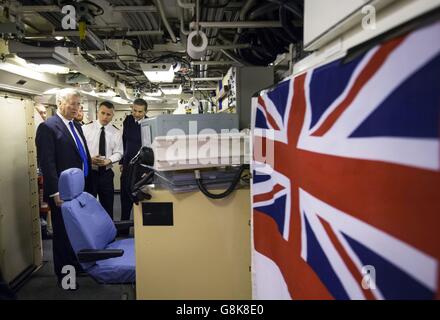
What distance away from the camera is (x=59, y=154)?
8.49ft

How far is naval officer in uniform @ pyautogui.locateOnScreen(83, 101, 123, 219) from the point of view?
11.0ft

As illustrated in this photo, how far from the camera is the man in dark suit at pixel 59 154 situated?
2465 millimetres

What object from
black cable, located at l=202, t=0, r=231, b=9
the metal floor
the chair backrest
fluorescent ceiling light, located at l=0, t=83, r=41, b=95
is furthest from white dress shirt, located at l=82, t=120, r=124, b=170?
black cable, located at l=202, t=0, r=231, b=9

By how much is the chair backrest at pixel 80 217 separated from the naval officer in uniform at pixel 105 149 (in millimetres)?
1315

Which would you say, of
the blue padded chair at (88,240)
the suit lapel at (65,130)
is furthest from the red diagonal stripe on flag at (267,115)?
the suit lapel at (65,130)

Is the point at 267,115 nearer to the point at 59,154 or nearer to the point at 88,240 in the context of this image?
the point at 88,240

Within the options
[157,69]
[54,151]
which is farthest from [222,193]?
[157,69]

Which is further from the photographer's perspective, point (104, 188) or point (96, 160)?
point (104, 188)

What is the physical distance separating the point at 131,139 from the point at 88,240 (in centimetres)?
202

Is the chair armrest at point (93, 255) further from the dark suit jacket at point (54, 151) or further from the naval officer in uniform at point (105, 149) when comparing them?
the naval officer in uniform at point (105, 149)

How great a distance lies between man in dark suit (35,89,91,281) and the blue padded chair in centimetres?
58

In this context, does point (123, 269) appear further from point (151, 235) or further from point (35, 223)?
point (35, 223)

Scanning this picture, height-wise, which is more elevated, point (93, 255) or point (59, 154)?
point (59, 154)

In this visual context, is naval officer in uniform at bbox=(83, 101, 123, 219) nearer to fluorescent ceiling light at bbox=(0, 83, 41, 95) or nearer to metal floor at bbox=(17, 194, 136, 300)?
fluorescent ceiling light at bbox=(0, 83, 41, 95)
